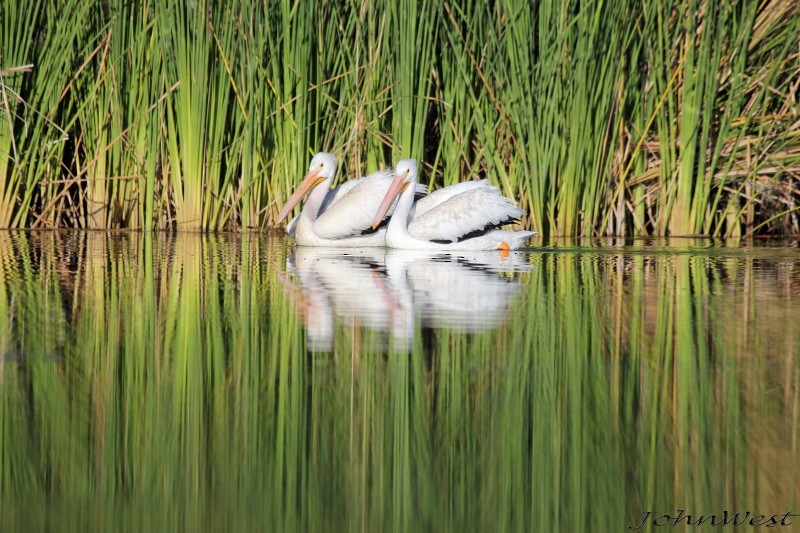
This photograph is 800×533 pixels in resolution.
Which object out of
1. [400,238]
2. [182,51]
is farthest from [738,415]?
[182,51]

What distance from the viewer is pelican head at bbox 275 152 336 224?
822 cm

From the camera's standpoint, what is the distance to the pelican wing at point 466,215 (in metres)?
7.28

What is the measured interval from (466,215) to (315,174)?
1375 mm

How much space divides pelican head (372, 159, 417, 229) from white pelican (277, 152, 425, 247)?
12cm

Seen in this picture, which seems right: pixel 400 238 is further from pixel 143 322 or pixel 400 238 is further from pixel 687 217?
pixel 143 322

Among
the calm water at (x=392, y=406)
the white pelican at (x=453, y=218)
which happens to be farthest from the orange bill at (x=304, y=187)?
the calm water at (x=392, y=406)

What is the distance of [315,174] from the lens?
8.24m

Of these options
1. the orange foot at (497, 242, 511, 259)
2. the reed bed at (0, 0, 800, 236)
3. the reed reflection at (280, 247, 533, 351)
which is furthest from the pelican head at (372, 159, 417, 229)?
the orange foot at (497, 242, 511, 259)

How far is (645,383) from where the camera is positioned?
2.94 meters

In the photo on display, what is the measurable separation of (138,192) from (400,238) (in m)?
2.44

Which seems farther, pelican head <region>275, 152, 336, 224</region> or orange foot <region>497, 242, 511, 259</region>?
pelican head <region>275, 152, 336, 224</region>

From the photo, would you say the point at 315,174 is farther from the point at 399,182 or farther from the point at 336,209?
the point at 399,182

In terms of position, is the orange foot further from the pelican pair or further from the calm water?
the calm water

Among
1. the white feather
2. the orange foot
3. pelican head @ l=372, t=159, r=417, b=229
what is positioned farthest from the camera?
the white feather
